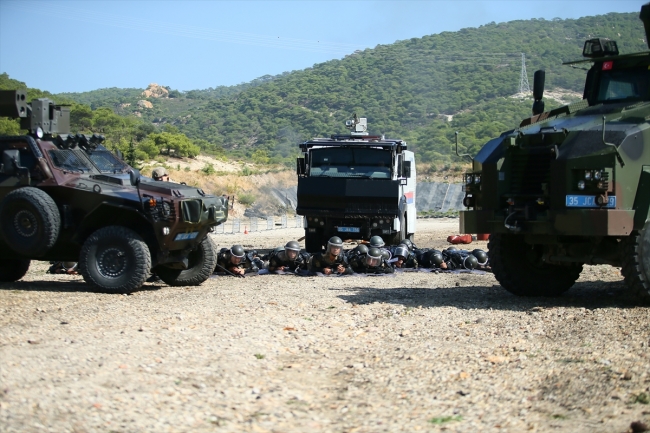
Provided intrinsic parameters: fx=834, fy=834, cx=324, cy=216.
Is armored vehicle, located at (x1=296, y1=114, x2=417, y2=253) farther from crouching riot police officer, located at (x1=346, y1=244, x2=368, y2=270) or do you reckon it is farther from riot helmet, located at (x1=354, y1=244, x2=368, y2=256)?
riot helmet, located at (x1=354, y1=244, x2=368, y2=256)

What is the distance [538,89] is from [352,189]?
20.9 ft

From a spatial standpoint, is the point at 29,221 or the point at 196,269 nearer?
the point at 29,221

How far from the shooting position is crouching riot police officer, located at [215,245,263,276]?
1412 centimetres

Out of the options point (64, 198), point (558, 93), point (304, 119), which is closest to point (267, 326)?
point (64, 198)

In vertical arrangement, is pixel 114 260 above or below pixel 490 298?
above

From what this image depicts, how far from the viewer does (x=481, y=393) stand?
19.7ft

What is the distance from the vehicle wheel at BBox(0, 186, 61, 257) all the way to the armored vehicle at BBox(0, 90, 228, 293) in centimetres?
1

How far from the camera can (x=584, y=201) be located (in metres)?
9.27

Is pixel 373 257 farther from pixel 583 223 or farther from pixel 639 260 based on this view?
pixel 639 260

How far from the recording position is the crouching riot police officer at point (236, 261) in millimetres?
14117

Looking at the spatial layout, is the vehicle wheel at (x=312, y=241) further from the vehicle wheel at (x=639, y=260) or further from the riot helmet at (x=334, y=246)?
the vehicle wheel at (x=639, y=260)

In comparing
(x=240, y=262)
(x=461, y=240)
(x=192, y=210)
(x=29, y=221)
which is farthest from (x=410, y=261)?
(x=461, y=240)

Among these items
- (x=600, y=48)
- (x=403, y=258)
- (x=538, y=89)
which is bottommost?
(x=403, y=258)

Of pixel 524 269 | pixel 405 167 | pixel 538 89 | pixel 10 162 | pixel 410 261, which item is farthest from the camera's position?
pixel 405 167
